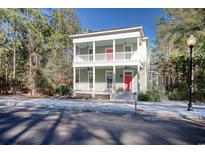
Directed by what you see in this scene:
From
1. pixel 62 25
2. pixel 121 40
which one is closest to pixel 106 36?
pixel 121 40

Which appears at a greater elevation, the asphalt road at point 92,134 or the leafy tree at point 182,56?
the leafy tree at point 182,56

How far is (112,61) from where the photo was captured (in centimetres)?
1811

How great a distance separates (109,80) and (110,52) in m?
2.92

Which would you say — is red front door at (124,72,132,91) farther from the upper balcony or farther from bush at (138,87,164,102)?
bush at (138,87,164,102)

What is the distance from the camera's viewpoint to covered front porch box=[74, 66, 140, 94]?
18.9 m

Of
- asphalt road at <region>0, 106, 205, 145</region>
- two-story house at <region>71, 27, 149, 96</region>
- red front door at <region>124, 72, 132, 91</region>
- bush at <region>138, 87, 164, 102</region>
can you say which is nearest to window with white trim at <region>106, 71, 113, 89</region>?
two-story house at <region>71, 27, 149, 96</region>

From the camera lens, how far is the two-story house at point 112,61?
58.6 ft

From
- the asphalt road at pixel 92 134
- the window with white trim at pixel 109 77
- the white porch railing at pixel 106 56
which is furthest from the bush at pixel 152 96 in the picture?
the asphalt road at pixel 92 134

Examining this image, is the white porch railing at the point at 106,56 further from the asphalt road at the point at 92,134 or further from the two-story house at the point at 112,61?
the asphalt road at the point at 92,134

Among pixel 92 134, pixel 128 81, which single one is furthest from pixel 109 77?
pixel 92 134

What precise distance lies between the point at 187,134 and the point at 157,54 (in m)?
17.9

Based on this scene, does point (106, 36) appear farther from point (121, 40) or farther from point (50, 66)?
point (50, 66)

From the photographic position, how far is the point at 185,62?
59.0ft

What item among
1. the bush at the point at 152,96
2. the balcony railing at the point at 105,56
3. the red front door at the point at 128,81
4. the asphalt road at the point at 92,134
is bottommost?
the asphalt road at the point at 92,134
